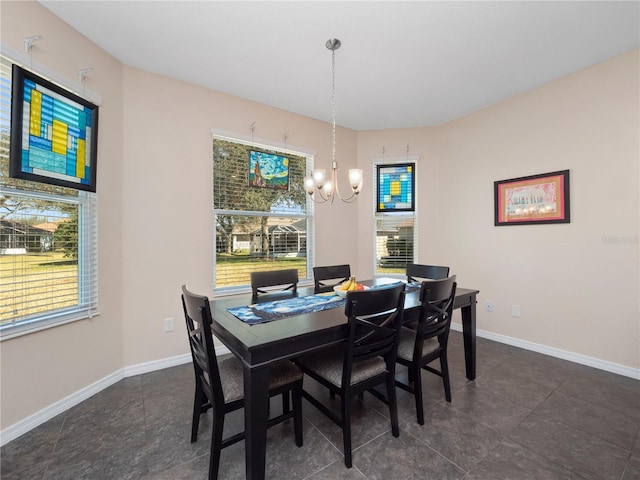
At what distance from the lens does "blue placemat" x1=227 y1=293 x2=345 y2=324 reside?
1.75m

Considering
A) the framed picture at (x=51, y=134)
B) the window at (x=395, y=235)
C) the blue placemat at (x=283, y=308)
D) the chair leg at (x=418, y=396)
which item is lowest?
the chair leg at (x=418, y=396)

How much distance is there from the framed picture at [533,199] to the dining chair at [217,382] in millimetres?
3153

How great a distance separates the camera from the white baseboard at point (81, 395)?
5.87 ft

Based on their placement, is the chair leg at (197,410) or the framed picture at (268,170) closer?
the chair leg at (197,410)

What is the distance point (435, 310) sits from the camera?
1.97m

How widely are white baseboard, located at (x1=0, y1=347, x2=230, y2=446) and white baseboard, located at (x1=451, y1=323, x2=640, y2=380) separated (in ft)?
11.0

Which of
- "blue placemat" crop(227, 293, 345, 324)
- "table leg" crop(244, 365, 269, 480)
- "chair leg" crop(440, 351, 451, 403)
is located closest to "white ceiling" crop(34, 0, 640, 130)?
"blue placemat" crop(227, 293, 345, 324)

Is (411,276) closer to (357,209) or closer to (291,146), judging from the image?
(357,209)

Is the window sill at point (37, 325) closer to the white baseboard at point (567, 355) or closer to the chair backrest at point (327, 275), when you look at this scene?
the chair backrest at point (327, 275)

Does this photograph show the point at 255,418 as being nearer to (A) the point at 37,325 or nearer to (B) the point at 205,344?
(B) the point at 205,344

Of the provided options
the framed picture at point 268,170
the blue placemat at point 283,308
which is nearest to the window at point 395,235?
the framed picture at point 268,170

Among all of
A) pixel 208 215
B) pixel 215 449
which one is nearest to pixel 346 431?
pixel 215 449

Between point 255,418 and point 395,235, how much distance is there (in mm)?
3384

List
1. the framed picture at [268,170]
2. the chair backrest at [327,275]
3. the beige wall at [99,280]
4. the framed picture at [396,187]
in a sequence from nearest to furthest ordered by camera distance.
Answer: the beige wall at [99,280], the chair backrest at [327,275], the framed picture at [268,170], the framed picture at [396,187]
